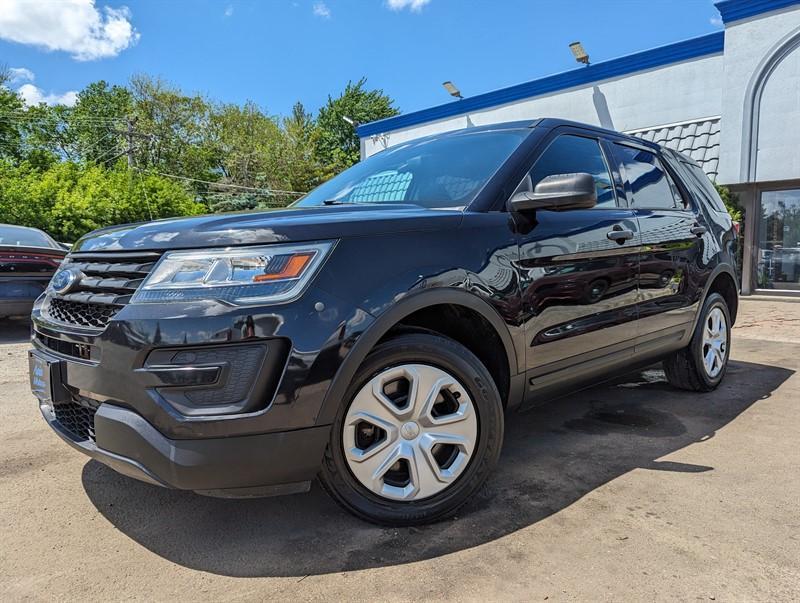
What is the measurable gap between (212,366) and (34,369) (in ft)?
3.70

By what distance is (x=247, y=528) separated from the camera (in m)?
2.35

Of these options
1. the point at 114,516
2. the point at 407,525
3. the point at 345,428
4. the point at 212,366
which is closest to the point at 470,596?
the point at 407,525

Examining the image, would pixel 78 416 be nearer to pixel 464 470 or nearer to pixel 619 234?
pixel 464 470

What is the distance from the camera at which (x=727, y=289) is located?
470 cm

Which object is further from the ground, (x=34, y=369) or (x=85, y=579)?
(x=34, y=369)

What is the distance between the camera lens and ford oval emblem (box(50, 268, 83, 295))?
2314 mm

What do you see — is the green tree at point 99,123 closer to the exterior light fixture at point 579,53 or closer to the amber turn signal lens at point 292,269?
the exterior light fixture at point 579,53

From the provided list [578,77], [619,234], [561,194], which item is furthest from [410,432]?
[578,77]

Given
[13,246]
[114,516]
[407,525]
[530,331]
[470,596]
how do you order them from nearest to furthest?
[470,596] < [407,525] < [114,516] < [530,331] < [13,246]

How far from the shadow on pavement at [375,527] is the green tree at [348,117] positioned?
37.1 metres

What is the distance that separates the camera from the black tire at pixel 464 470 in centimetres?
213

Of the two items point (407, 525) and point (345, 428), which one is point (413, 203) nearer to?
point (345, 428)

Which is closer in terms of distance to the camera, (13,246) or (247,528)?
(247,528)

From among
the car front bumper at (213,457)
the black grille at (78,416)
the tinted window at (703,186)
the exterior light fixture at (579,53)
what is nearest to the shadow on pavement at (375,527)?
the car front bumper at (213,457)
